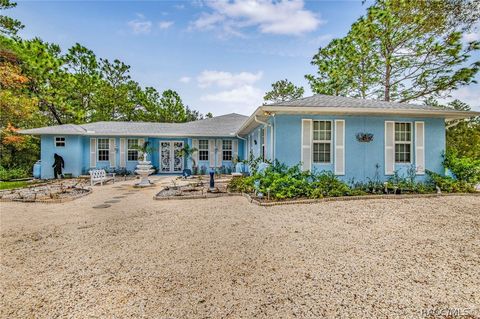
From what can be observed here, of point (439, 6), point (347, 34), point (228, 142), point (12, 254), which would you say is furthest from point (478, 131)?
point (12, 254)

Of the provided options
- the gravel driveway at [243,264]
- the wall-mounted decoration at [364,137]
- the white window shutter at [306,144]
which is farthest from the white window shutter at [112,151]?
the wall-mounted decoration at [364,137]

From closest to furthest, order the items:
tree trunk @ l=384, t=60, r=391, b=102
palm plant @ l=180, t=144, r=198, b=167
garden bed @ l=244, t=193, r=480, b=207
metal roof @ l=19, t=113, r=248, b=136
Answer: garden bed @ l=244, t=193, r=480, b=207, metal roof @ l=19, t=113, r=248, b=136, palm plant @ l=180, t=144, r=198, b=167, tree trunk @ l=384, t=60, r=391, b=102

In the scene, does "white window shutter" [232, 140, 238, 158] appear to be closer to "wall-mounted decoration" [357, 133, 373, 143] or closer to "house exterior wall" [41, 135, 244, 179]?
"house exterior wall" [41, 135, 244, 179]

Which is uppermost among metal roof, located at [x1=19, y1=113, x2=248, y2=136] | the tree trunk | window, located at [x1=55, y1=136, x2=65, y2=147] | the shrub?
the tree trunk

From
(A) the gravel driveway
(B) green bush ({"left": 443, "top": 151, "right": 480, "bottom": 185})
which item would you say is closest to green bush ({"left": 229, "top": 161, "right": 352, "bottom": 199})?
(A) the gravel driveway

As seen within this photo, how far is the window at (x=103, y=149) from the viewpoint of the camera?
14445 millimetres

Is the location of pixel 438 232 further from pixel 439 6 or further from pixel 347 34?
pixel 347 34

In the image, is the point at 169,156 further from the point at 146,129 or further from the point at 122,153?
the point at 122,153

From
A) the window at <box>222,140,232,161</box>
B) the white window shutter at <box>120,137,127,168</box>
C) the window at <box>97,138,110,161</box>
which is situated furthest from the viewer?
the window at <box>222,140,232,161</box>

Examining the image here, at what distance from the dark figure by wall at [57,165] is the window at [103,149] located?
76.9 inches

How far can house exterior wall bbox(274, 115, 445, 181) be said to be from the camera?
782cm

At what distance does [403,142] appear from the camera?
8.39 meters

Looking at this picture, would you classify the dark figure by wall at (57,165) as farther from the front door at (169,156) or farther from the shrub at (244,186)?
the shrub at (244,186)

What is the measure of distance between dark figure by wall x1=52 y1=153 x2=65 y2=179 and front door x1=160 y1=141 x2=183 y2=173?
18.2ft
